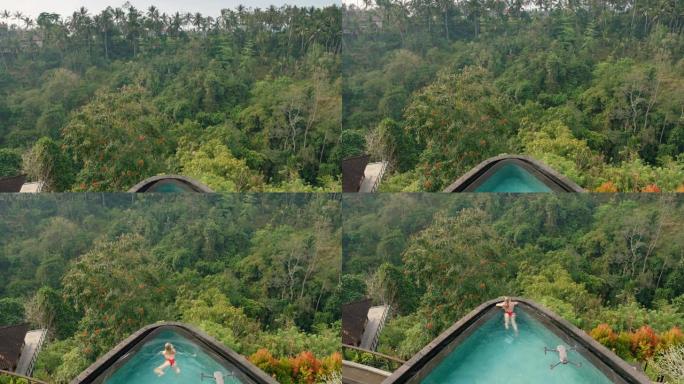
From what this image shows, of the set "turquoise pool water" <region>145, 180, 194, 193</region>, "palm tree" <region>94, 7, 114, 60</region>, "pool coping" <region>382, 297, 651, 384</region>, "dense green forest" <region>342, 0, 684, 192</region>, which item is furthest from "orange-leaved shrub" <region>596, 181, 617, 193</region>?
"palm tree" <region>94, 7, 114, 60</region>

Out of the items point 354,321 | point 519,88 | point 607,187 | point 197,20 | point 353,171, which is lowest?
point 354,321

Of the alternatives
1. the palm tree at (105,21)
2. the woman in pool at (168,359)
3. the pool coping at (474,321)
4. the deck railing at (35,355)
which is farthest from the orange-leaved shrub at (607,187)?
the deck railing at (35,355)

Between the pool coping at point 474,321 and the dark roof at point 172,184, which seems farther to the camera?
the dark roof at point 172,184

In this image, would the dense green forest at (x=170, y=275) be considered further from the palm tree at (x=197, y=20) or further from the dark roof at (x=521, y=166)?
the palm tree at (x=197, y=20)

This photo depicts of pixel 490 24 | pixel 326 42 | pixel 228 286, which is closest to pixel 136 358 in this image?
pixel 228 286

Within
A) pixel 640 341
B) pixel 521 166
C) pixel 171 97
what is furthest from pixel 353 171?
pixel 640 341

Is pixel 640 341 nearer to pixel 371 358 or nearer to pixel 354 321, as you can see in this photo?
pixel 371 358
